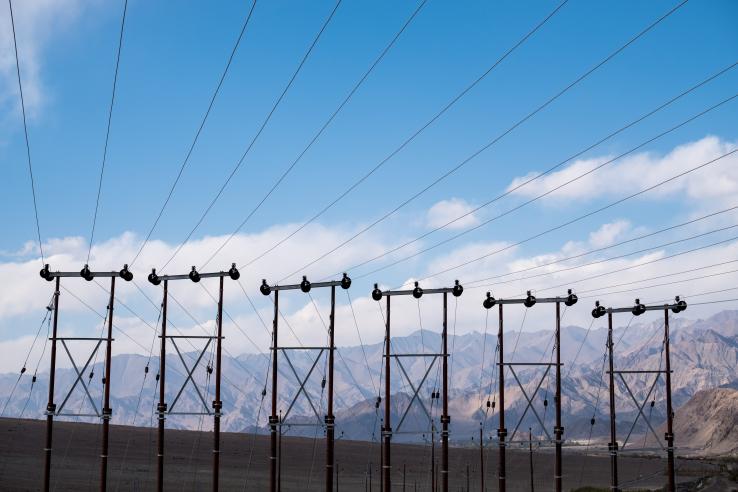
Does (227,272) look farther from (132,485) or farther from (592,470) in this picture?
(592,470)

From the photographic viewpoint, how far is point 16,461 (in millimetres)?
108250

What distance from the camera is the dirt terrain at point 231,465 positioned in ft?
318

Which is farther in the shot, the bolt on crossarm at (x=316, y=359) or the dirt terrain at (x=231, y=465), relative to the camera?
the dirt terrain at (x=231, y=465)


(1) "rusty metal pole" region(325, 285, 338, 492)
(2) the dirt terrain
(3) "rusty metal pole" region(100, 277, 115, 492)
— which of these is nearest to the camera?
(1) "rusty metal pole" region(325, 285, 338, 492)

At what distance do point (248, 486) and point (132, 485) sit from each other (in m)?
13.3

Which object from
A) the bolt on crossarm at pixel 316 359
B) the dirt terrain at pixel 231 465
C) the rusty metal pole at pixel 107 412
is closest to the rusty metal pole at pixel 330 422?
the bolt on crossarm at pixel 316 359

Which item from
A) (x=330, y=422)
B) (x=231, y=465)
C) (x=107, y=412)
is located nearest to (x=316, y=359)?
(x=330, y=422)

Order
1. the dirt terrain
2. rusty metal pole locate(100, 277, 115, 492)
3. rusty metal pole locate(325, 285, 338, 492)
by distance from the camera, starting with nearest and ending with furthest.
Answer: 1. rusty metal pole locate(325, 285, 338, 492)
2. rusty metal pole locate(100, 277, 115, 492)
3. the dirt terrain

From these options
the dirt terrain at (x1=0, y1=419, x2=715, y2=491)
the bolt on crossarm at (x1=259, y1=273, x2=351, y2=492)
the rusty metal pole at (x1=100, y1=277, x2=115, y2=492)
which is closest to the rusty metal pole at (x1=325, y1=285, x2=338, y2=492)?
the bolt on crossarm at (x1=259, y1=273, x2=351, y2=492)

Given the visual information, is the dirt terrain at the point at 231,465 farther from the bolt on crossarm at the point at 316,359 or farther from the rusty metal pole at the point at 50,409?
the bolt on crossarm at the point at 316,359

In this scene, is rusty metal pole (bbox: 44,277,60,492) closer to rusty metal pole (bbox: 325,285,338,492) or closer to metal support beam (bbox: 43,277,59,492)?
metal support beam (bbox: 43,277,59,492)

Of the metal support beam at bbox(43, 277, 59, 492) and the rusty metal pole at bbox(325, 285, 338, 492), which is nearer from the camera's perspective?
the rusty metal pole at bbox(325, 285, 338, 492)

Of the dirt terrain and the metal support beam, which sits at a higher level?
the metal support beam

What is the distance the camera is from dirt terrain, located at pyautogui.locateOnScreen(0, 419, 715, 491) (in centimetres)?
9706
